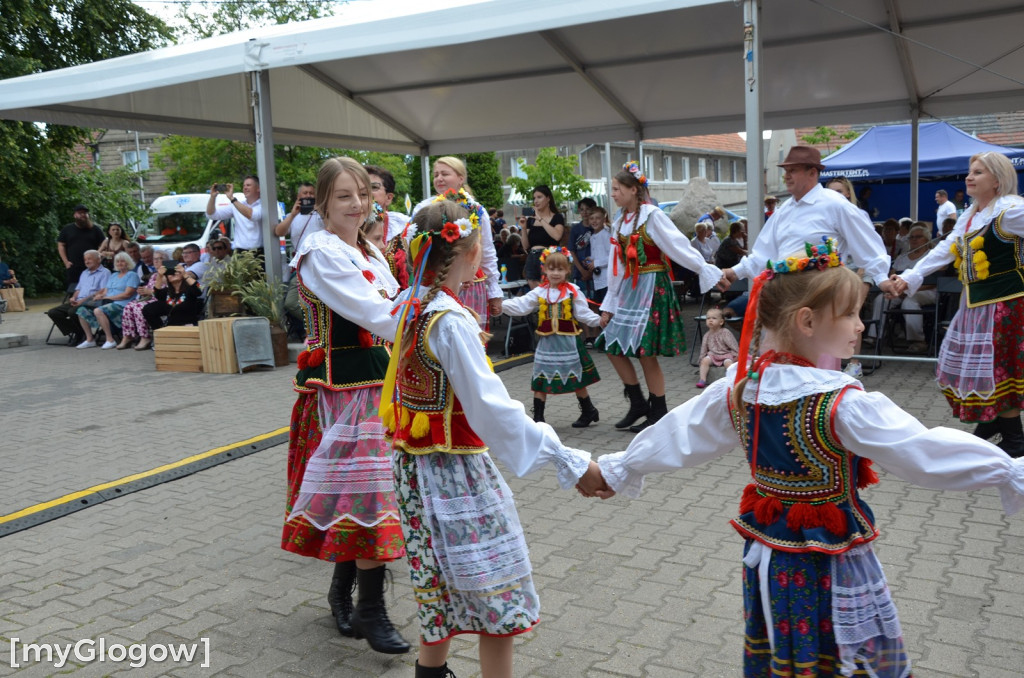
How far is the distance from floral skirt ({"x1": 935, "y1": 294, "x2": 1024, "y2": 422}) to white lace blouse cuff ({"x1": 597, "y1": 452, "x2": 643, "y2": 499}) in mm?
4135

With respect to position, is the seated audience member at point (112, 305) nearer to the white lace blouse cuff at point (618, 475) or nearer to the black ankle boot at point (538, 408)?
the black ankle boot at point (538, 408)

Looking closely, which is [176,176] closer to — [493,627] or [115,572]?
[115,572]

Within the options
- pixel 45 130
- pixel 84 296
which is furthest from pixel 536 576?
pixel 45 130

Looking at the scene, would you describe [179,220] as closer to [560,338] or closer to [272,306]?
[272,306]

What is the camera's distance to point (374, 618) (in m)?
3.32

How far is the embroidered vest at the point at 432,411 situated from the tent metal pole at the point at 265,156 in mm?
7761

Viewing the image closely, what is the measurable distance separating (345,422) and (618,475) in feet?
4.32

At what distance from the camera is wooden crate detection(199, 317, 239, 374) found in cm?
984

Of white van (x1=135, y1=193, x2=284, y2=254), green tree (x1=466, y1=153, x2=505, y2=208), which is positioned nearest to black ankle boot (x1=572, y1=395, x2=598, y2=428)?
white van (x1=135, y1=193, x2=284, y2=254)

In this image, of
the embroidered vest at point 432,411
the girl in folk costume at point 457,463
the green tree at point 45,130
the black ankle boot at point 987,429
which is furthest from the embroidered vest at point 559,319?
the green tree at point 45,130

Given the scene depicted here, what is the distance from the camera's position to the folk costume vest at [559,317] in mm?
6793

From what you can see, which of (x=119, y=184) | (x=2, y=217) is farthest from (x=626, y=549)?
(x=119, y=184)

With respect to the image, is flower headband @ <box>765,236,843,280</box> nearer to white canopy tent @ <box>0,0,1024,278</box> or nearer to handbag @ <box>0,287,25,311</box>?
white canopy tent @ <box>0,0,1024,278</box>

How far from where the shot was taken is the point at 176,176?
29812 mm
